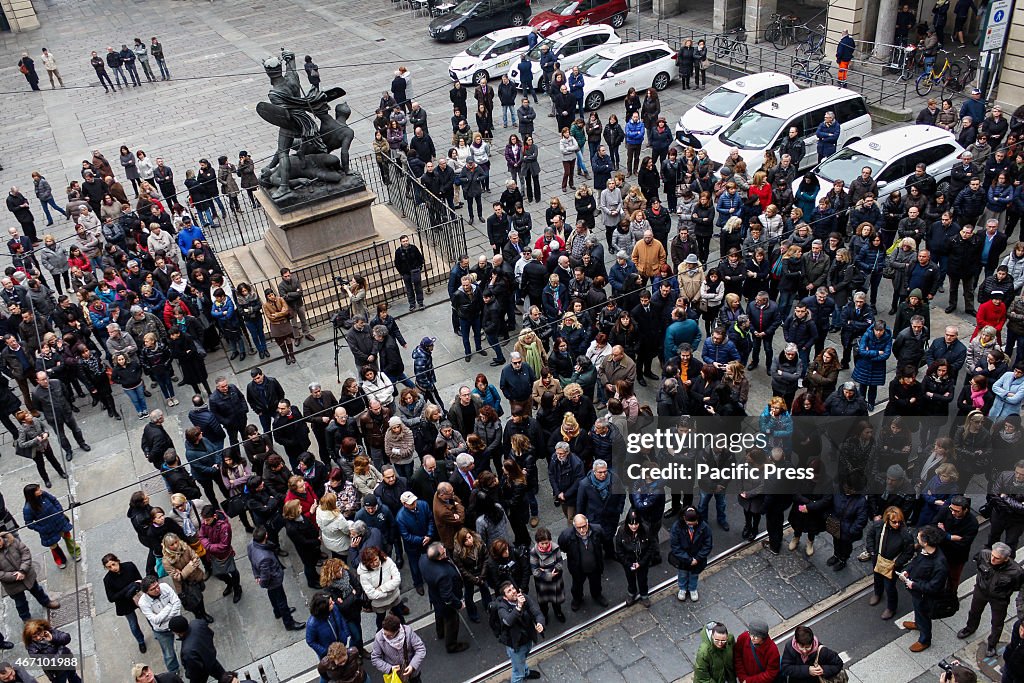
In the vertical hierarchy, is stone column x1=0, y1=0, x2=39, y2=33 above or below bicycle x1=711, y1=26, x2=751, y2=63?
above

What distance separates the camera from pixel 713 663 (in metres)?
7.97

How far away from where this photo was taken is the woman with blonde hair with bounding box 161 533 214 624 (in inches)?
364

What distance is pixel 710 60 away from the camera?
88.9ft

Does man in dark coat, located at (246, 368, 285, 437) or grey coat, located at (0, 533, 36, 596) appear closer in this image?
grey coat, located at (0, 533, 36, 596)

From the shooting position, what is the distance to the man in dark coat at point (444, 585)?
29.0 ft

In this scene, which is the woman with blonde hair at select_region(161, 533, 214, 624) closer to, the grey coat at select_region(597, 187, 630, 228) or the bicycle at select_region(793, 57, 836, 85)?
the grey coat at select_region(597, 187, 630, 228)

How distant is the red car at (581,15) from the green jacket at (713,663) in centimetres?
2422

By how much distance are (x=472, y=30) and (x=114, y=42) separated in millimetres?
16181

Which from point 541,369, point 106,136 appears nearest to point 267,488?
point 541,369

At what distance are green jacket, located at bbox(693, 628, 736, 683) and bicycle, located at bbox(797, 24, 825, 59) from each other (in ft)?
71.9

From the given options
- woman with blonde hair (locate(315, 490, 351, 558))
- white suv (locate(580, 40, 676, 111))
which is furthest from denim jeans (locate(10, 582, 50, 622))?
white suv (locate(580, 40, 676, 111))

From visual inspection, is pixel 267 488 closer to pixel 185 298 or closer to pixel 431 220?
pixel 185 298

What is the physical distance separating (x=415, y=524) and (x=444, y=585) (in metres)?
0.90

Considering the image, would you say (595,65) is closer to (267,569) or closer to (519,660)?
(267,569)
